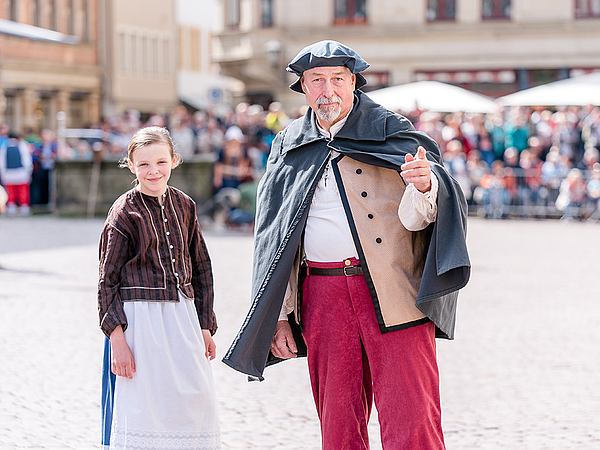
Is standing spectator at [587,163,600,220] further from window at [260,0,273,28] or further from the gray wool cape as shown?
the gray wool cape

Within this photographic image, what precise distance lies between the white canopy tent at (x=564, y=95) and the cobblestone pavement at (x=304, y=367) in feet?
31.3

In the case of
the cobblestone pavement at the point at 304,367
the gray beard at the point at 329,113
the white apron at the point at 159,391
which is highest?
the gray beard at the point at 329,113

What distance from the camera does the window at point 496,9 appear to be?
105 ft

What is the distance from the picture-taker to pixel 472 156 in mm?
21125

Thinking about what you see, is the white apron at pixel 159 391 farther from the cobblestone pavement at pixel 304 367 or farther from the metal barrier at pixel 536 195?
the metal barrier at pixel 536 195

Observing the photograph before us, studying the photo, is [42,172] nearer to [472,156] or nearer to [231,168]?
[231,168]

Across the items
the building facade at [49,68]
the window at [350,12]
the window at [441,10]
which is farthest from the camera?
the building facade at [49,68]

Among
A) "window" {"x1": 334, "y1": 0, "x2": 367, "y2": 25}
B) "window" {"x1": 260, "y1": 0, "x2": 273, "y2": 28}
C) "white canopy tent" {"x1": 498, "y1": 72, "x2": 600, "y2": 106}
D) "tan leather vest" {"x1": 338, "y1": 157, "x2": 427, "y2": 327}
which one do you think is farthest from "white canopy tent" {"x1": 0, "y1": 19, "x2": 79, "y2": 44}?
"window" {"x1": 334, "y1": 0, "x2": 367, "y2": 25}

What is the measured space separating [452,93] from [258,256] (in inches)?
784

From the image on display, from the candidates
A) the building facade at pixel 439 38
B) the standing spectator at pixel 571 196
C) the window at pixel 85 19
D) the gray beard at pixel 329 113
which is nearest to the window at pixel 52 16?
the window at pixel 85 19

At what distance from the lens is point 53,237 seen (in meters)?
17.2

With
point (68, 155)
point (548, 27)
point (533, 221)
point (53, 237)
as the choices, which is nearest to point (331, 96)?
point (53, 237)

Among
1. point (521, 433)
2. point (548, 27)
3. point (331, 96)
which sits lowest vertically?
point (521, 433)

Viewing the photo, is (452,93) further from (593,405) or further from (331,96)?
(331,96)
